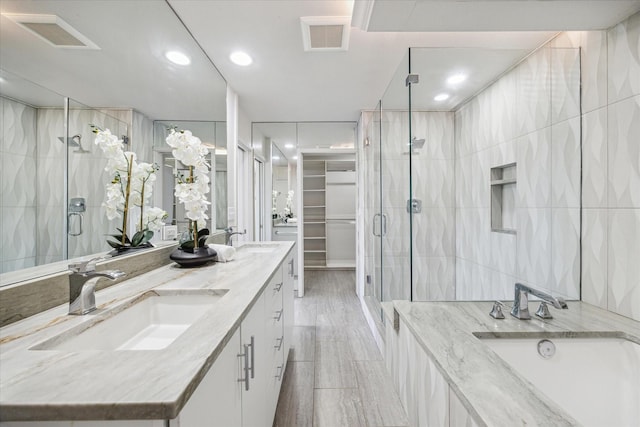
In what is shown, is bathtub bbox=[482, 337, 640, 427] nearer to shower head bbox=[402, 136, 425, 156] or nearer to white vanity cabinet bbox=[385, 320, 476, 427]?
white vanity cabinet bbox=[385, 320, 476, 427]

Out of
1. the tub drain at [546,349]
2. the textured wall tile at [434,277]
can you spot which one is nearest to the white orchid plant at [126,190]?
the textured wall tile at [434,277]

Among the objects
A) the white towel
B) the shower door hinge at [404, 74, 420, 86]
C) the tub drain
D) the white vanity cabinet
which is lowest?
the white vanity cabinet

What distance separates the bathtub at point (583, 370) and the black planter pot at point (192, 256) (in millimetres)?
1511

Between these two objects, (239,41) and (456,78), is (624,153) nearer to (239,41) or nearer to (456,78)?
(456,78)

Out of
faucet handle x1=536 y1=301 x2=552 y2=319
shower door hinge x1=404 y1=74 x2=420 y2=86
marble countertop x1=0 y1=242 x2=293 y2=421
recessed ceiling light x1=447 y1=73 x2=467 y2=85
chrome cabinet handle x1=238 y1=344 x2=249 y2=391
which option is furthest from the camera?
recessed ceiling light x1=447 y1=73 x2=467 y2=85

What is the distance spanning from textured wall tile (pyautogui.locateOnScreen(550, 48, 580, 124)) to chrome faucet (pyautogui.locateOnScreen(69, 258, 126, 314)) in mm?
2423

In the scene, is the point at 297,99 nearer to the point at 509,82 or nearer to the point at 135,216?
the point at 509,82

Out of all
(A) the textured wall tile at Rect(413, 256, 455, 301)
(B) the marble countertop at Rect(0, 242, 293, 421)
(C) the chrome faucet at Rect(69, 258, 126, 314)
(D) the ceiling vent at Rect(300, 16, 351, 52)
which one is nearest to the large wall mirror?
(C) the chrome faucet at Rect(69, 258, 126, 314)

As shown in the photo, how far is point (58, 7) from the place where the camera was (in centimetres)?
96

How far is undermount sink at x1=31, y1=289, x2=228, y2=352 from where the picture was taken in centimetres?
78

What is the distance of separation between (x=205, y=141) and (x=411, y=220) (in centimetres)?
169

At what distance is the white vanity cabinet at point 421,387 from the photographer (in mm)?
873

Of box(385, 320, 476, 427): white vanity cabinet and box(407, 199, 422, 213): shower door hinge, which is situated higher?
box(407, 199, 422, 213): shower door hinge

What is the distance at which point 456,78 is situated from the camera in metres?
2.04
